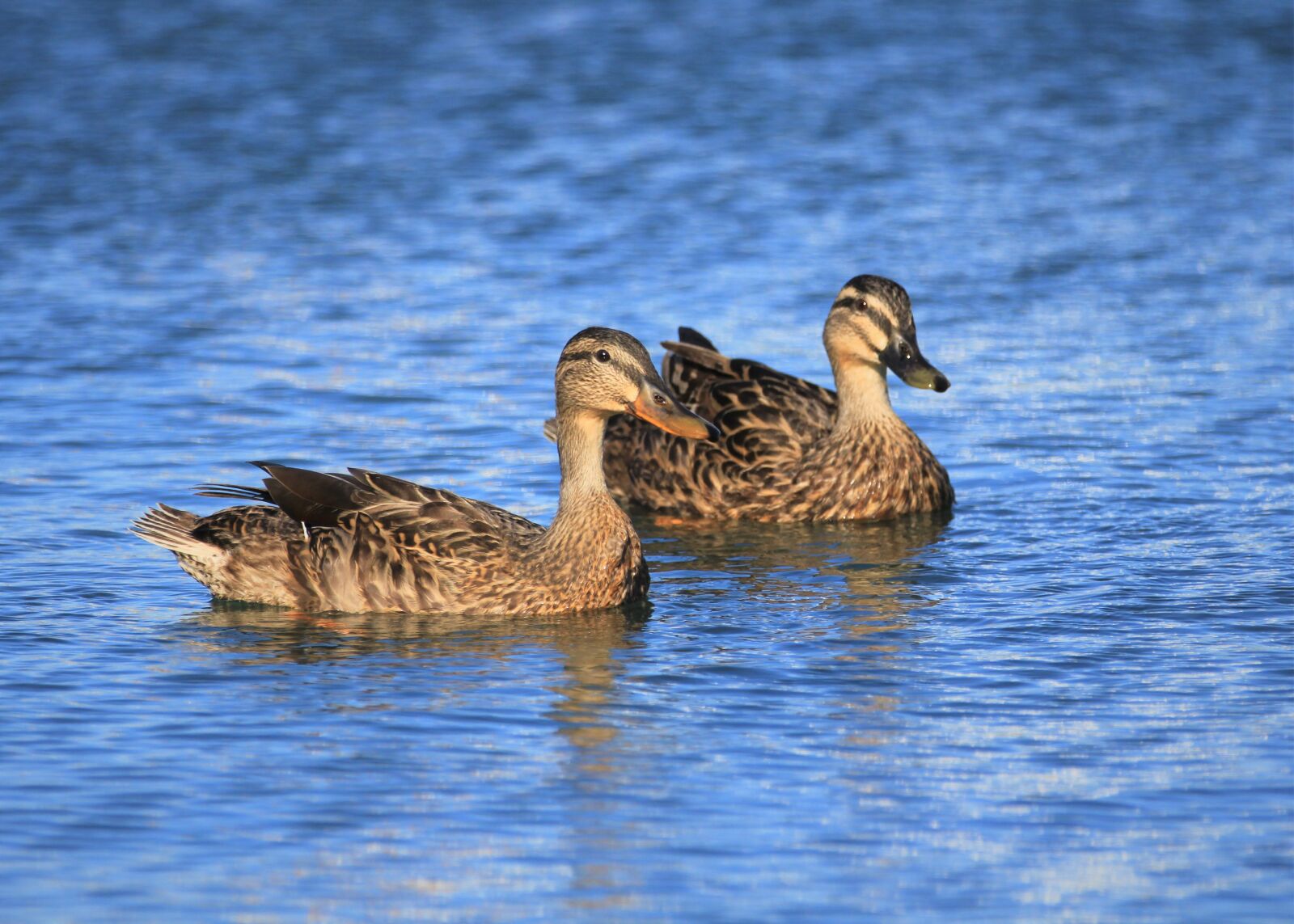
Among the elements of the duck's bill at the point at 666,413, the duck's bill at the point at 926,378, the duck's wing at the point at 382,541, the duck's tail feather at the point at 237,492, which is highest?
the duck's bill at the point at 926,378

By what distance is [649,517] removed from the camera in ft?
44.2

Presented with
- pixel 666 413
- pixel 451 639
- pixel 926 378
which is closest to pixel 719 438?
pixel 926 378

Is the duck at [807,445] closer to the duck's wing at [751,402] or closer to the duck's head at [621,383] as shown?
the duck's wing at [751,402]

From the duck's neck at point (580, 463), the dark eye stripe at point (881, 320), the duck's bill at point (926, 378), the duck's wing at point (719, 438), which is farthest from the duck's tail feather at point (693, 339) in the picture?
the duck's neck at point (580, 463)

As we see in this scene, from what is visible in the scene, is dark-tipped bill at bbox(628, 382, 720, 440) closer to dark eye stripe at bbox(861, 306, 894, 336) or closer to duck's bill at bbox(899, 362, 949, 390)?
duck's bill at bbox(899, 362, 949, 390)

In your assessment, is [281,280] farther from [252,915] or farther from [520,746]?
[252,915]

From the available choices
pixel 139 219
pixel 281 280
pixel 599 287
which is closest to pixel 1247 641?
pixel 599 287

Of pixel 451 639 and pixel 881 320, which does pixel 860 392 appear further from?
pixel 451 639

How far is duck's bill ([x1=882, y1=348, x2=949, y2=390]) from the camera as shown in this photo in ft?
42.0

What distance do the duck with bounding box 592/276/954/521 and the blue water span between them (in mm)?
265

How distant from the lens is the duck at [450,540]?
1057cm

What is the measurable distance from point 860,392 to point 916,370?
2.08ft

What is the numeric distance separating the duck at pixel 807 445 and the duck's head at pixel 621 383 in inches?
93.1

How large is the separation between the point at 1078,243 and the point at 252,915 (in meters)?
14.0
